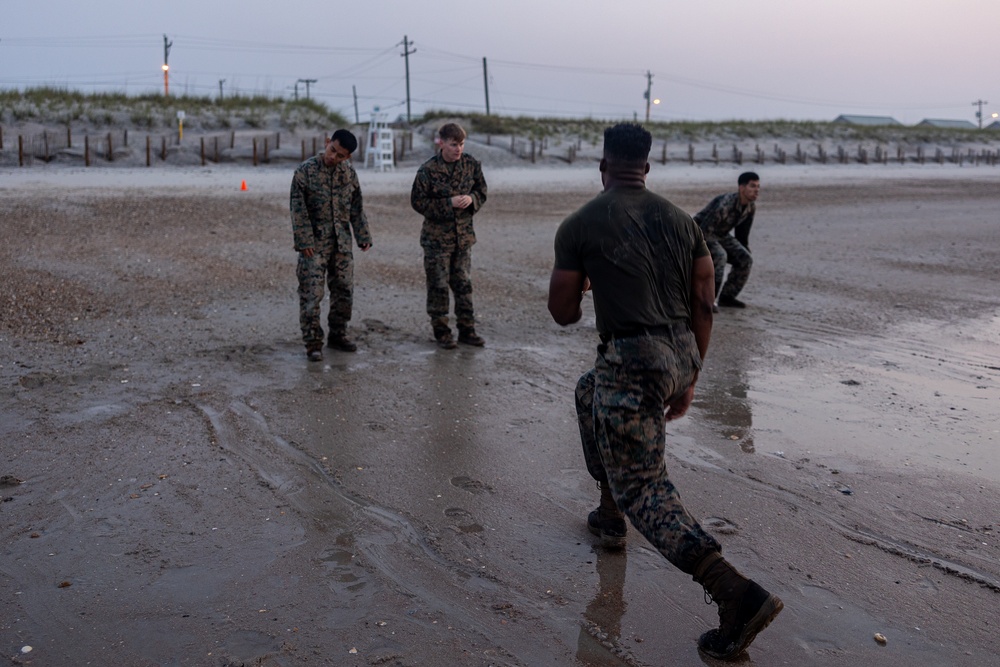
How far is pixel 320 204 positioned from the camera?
7.65 meters

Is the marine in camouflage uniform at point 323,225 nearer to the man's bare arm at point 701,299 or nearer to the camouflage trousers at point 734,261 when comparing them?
the camouflage trousers at point 734,261

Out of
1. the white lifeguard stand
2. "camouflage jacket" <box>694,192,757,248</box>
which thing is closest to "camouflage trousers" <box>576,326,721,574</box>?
"camouflage jacket" <box>694,192,757,248</box>

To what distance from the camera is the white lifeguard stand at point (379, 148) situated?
33719 millimetres

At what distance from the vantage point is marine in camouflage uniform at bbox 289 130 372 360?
24.9 feet

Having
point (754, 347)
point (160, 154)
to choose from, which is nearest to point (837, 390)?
point (754, 347)

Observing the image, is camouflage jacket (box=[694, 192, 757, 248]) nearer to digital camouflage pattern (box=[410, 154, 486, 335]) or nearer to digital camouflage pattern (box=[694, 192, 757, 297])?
digital camouflage pattern (box=[694, 192, 757, 297])

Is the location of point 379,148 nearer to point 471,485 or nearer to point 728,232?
point 728,232

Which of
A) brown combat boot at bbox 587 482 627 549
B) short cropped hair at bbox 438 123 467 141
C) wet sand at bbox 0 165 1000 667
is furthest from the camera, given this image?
short cropped hair at bbox 438 123 467 141

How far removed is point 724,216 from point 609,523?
21.7 feet

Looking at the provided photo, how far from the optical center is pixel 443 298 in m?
8.34

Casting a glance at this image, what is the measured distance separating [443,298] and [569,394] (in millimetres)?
1764

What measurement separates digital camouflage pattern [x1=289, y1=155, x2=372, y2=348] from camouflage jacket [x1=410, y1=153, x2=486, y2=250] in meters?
0.56

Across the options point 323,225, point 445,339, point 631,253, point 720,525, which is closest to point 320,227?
point 323,225

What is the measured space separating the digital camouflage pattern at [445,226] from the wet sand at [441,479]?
0.48 meters
